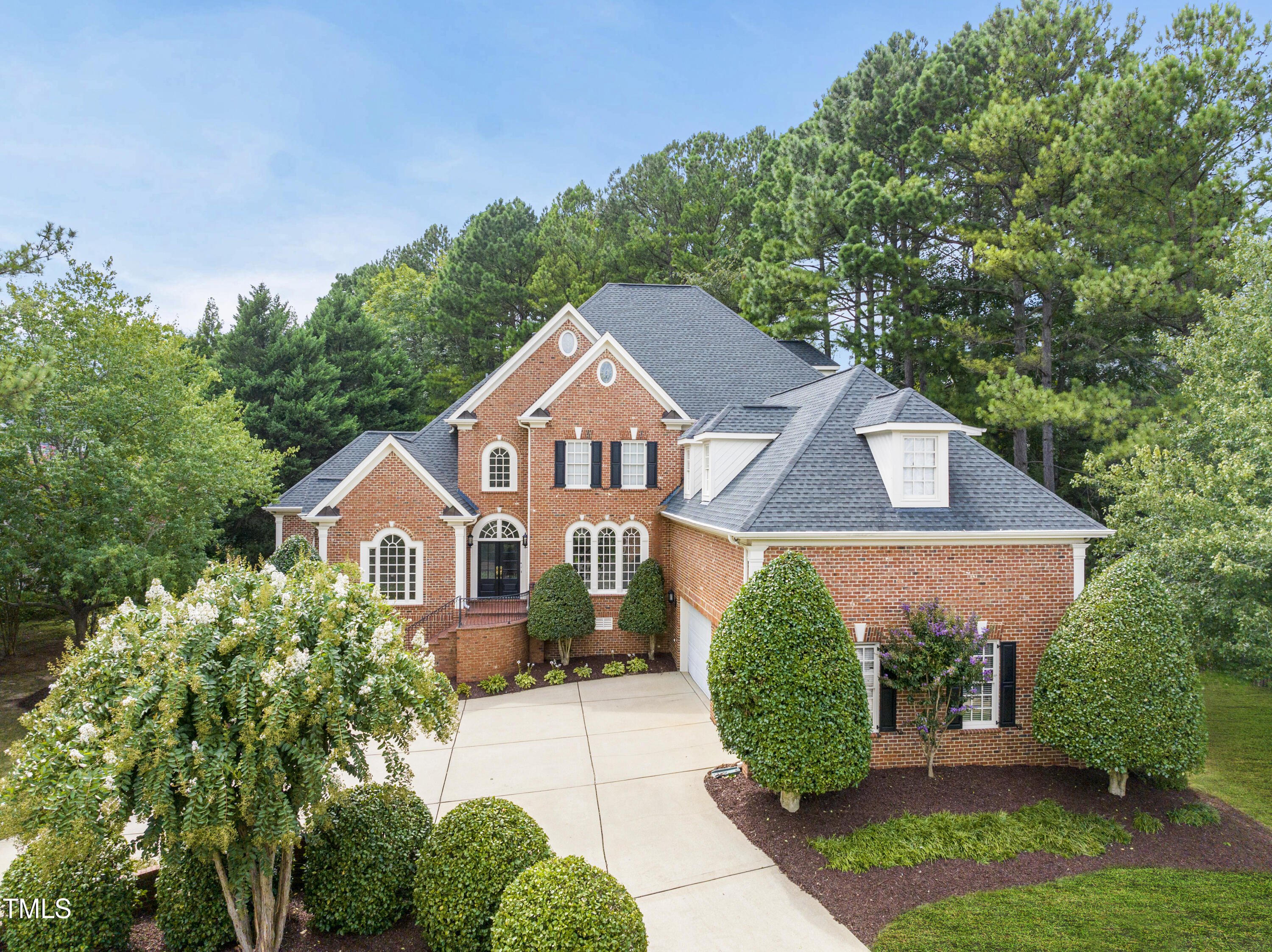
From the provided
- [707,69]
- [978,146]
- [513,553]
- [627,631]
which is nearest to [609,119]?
[707,69]

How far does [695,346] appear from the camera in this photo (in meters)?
22.4

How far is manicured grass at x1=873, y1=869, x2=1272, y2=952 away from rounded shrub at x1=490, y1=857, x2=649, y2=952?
3.23 m

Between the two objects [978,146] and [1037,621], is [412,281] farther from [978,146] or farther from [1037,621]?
[1037,621]

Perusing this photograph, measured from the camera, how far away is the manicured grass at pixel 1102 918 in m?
7.10

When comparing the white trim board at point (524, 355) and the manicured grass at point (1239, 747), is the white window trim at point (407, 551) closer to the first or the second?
the white trim board at point (524, 355)

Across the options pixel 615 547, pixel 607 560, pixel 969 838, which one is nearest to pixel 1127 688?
pixel 969 838

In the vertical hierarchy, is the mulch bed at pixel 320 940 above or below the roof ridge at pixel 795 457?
below

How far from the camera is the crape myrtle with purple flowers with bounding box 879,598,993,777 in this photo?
33.9 ft

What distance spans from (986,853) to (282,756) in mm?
9154

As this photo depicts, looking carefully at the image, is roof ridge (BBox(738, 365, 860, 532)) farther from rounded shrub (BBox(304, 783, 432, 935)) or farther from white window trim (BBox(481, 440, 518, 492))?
white window trim (BBox(481, 440, 518, 492))

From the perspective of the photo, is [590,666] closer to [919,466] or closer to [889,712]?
[889,712]

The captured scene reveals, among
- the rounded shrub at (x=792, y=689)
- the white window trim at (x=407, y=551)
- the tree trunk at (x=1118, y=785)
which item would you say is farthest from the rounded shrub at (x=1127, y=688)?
the white window trim at (x=407, y=551)

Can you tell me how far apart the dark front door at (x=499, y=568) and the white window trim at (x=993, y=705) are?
13.1m

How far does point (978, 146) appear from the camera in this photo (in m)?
21.3
